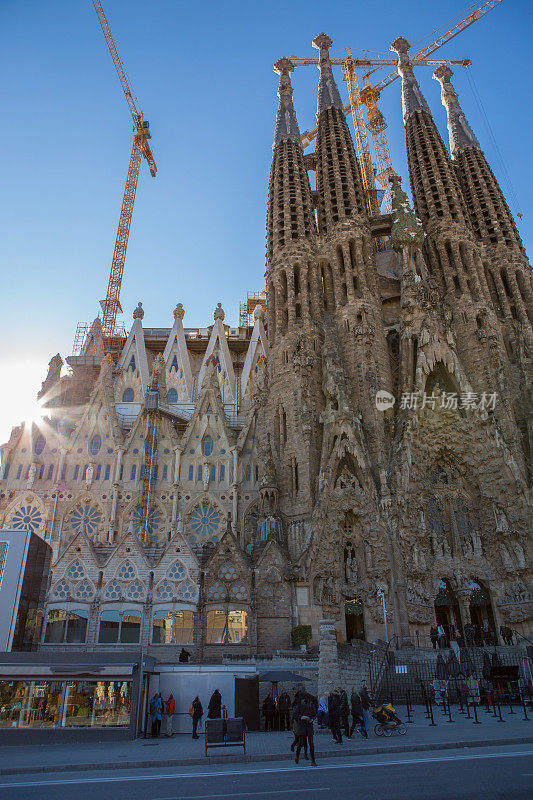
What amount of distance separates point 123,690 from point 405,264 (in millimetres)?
35304

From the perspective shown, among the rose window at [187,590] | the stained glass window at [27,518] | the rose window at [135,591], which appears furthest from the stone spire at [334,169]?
the rose window at [135,591]

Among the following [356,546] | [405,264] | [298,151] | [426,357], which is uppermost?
[298,151]

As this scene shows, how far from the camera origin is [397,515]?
104 ft

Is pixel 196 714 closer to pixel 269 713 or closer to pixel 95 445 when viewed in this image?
pixel 269 713

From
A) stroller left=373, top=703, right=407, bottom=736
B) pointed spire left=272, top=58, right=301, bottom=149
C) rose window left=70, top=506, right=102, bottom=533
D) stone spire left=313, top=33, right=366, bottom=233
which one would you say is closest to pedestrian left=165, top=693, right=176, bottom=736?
stroller left=373, top=703, right=407, bottom=736

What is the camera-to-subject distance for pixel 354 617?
1244 inches

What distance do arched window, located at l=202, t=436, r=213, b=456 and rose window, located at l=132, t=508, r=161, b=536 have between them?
5.50m

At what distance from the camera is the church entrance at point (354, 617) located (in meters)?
31.3

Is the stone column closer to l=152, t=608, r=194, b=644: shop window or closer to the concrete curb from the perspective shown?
the concrete curb

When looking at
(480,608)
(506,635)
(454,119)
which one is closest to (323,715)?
(506,635)

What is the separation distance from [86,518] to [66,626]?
1160cm

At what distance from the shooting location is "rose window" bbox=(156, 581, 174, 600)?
2820 centimetres

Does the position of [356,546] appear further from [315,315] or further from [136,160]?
[136,160]

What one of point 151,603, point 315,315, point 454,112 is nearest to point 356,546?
point 151,603
